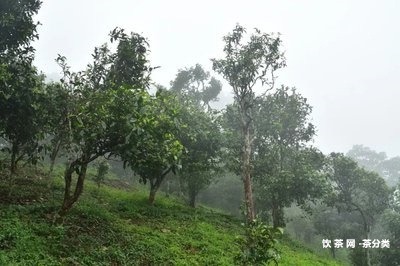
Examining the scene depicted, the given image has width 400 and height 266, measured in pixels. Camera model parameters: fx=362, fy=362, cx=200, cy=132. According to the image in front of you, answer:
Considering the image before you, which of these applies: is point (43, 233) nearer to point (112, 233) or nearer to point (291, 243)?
point (112, 233)

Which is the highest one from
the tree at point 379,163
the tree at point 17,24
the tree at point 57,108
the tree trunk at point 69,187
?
the tree at point 379,163

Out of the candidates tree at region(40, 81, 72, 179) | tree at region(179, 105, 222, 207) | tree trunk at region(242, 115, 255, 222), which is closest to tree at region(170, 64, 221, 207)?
tree at region(179, 105, 222, 207)

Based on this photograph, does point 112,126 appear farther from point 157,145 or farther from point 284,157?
point 284,157

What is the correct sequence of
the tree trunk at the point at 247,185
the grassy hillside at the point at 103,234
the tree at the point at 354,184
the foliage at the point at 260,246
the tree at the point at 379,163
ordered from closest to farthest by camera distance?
1. the foliage at the point at 260,246
2. the grassy hillside at the point at 103,234
3. the tree trunk at the point at 247,185
4. the tree at the point at 354,184
5. the tree at the point at 379,163

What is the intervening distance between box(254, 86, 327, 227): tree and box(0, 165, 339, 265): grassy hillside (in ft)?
24.9

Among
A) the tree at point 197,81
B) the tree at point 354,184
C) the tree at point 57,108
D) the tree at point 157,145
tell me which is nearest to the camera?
the tree at point 157,145

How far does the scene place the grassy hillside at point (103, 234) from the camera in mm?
12703

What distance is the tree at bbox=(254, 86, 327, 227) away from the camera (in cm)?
3097

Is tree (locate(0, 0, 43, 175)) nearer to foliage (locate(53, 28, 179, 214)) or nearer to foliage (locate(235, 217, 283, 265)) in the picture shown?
foliage (locate(53, 28, 179, 214))

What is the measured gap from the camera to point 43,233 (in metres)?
13.9

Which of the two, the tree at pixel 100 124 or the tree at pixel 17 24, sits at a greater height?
the tree at pixel 17 24

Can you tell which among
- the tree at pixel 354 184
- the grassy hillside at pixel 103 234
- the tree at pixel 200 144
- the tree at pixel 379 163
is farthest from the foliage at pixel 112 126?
the tree at pixel 379 163

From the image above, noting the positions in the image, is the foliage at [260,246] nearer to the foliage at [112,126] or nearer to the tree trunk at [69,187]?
the foliage at [112,126]

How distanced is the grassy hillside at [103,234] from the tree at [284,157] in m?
7.59
